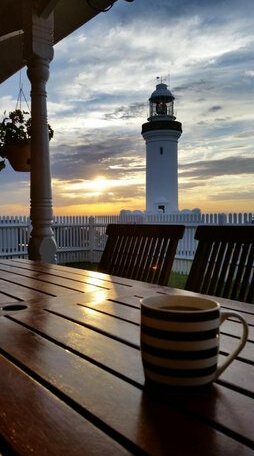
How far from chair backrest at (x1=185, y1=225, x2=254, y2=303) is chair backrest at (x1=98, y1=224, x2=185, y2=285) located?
169 millimetres

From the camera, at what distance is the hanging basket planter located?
13.9ft

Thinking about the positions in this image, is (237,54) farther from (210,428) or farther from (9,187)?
(210,428)

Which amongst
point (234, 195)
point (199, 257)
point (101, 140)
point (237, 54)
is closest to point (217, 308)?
point (199, 257)

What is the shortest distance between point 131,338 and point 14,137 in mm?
Result: 3769

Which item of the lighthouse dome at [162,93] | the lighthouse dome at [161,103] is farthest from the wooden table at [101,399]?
the lighthouse dome at [162,93]

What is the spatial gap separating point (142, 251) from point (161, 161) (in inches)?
623

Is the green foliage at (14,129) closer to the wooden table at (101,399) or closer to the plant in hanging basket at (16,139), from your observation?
the plant in hanging basket at (16,139)

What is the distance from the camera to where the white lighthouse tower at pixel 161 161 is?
685 inches

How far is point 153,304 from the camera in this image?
0.64m

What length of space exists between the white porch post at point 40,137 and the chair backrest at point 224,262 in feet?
8.57

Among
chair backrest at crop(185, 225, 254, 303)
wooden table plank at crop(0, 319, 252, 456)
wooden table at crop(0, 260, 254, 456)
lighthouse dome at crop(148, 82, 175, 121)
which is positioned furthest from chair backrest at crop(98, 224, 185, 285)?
lighthouse dome at crop(148, 82, 175, 121)

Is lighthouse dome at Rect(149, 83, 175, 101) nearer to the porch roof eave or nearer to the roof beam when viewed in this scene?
the porch roof eave

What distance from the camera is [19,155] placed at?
4.27 m

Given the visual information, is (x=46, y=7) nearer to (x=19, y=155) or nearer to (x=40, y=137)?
(x=40, y=137)
